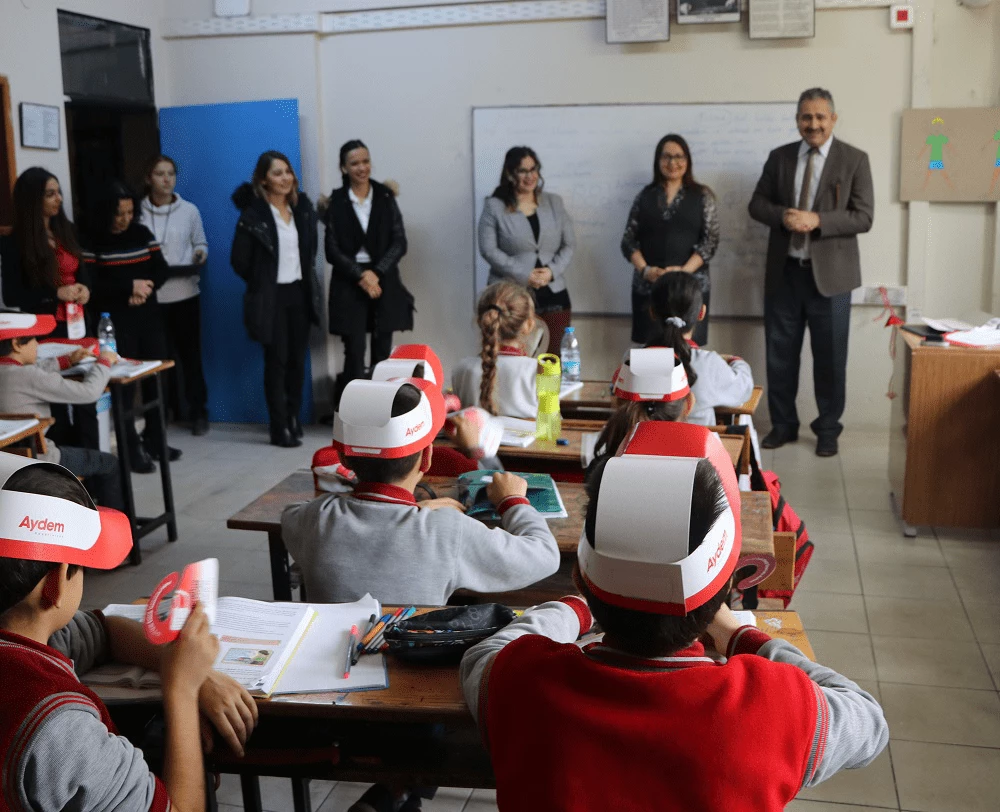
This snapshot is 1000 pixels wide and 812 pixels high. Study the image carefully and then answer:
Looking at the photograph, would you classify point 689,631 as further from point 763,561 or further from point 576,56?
point 576,56

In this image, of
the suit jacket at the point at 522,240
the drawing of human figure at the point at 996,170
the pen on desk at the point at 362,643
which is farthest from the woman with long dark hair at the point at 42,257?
the drawing of human figure at the point at 996,170

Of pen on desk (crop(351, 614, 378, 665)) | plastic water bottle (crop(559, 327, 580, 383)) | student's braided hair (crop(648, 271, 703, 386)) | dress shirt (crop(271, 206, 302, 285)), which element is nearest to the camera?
pen on desk (crop(351, 614, 378, 665))

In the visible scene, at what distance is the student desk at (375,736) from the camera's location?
1512mm

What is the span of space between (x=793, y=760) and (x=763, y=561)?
0.98 metres

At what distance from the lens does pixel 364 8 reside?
6219mm

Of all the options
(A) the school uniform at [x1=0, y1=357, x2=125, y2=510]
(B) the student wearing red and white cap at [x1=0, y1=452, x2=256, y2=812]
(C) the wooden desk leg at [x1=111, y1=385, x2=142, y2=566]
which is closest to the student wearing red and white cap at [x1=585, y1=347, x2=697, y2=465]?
(B) the student wearing red and white cap at [x1=0, y1=452, x2=256, y2=812]

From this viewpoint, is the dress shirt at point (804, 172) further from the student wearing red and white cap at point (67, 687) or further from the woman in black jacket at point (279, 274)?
the student wearing red and white cap at point (67, 687)

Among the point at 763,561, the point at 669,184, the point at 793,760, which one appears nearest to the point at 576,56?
the point at 669,184

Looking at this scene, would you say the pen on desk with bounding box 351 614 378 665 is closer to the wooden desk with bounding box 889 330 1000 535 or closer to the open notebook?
the open notebook

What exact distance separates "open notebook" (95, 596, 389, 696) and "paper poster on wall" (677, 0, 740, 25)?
4.82m

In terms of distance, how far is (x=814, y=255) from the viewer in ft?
17.9

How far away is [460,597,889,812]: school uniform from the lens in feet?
3.52

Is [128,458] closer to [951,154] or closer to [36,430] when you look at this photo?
[36,430]

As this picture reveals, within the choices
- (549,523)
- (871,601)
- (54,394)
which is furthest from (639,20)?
(549,523)
